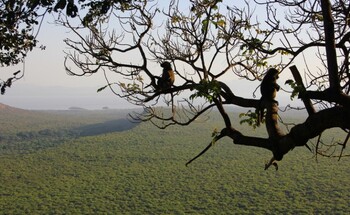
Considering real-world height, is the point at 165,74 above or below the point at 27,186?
above

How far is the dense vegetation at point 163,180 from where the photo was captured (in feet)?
120

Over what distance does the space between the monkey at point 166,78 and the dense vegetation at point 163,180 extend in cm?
2352

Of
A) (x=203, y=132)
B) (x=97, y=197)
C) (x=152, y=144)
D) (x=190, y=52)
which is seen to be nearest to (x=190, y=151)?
(x=152, y=144)

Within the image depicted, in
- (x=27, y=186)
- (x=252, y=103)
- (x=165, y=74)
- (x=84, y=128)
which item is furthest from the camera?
(x=84, y=128)

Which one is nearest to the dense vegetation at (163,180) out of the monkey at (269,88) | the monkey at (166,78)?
the monkey at (166,78)

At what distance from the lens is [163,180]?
4603 cm

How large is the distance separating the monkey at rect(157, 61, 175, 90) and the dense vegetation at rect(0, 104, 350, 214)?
2352 cm

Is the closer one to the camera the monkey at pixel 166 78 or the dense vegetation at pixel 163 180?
the monkey at pixel 166 78

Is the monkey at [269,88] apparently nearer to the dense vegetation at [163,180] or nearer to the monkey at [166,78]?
the monkey at [166,78]

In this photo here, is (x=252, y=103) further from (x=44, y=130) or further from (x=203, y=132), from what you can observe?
(x=44, y=130)

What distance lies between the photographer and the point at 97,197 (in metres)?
→ 40.4

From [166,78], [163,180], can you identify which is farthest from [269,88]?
[163,180]

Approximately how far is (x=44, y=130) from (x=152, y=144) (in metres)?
37.8

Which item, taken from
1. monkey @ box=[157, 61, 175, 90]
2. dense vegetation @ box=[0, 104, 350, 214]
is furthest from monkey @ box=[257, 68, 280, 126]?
dense vegetation @ box=[0, 104, 350, 214]
